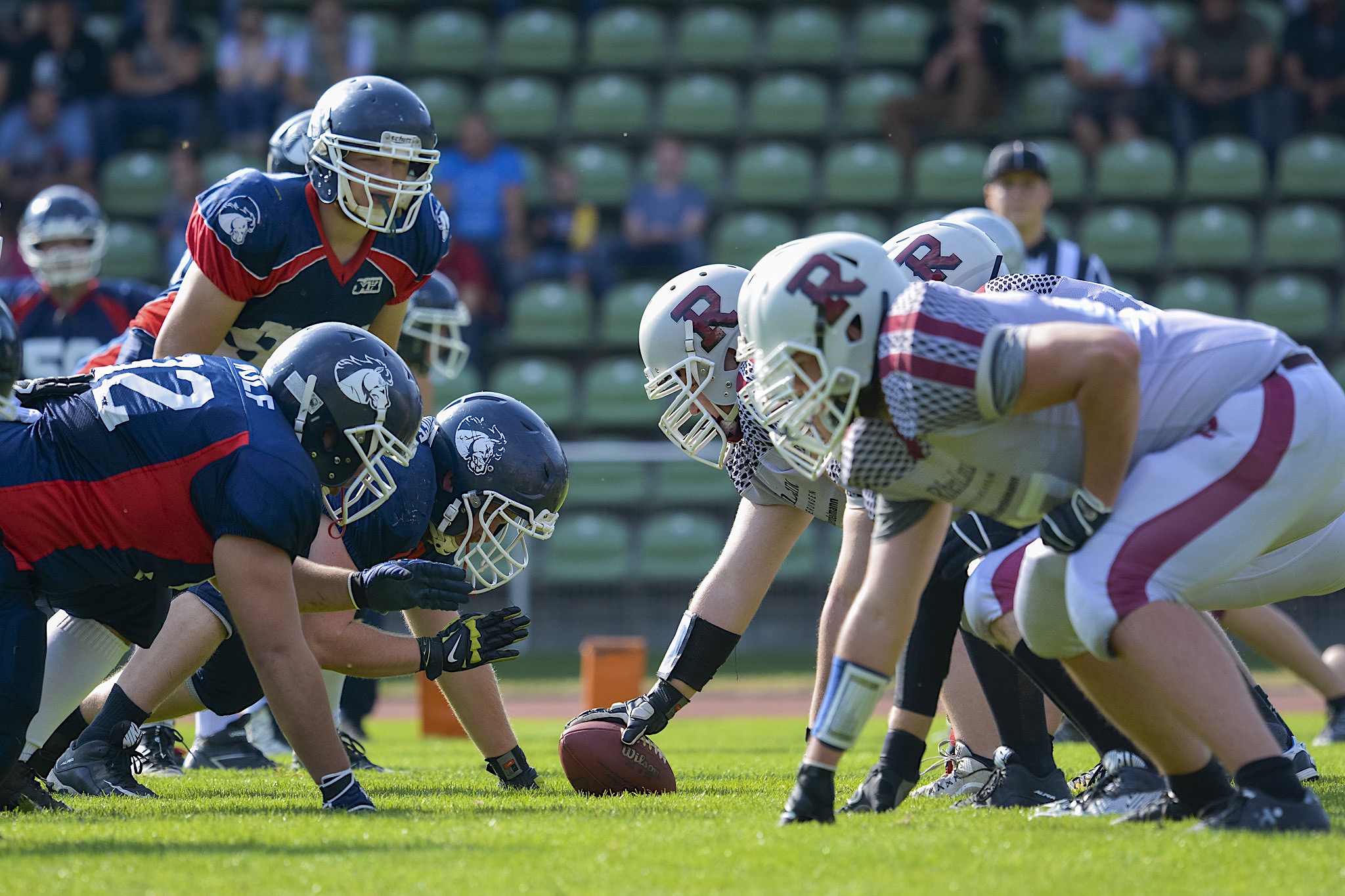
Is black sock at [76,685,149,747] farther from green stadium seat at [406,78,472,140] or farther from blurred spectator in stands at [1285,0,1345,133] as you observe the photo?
blurred spectator in stands at [1285,0,1345,133]

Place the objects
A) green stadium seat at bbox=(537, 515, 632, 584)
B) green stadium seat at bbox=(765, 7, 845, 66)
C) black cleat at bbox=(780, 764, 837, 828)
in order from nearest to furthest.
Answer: black cleat at bbox=(780, 764, 837, 828) → green stadium seat at bbox=(537, 515, 632, 584) → green stadium seat at bbox=(765, 7, 845, 66)

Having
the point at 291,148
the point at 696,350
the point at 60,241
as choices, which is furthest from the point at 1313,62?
the point at 696,350

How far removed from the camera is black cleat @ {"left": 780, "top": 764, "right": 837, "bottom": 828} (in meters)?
3.69

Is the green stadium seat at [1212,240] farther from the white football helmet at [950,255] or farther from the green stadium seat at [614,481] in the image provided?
the white football helmet at [950,255]

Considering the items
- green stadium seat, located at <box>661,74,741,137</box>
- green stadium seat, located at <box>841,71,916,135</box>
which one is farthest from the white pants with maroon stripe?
green stadium seat, located at <box>661,74,741,137</box>

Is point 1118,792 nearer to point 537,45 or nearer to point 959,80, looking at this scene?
point 959,80

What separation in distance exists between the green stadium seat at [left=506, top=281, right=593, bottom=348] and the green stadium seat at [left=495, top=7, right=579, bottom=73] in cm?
310

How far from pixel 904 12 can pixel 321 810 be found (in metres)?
11.8

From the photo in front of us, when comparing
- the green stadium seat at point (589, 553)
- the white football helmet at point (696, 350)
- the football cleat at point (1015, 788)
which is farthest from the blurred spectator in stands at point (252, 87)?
the football cleat at point (1015, 788)

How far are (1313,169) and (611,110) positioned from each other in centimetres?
594

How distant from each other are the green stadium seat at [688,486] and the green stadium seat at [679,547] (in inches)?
4.3

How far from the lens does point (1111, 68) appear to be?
1319 centimetres

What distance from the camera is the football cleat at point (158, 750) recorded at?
18.4ft

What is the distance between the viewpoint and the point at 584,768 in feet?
15.3
